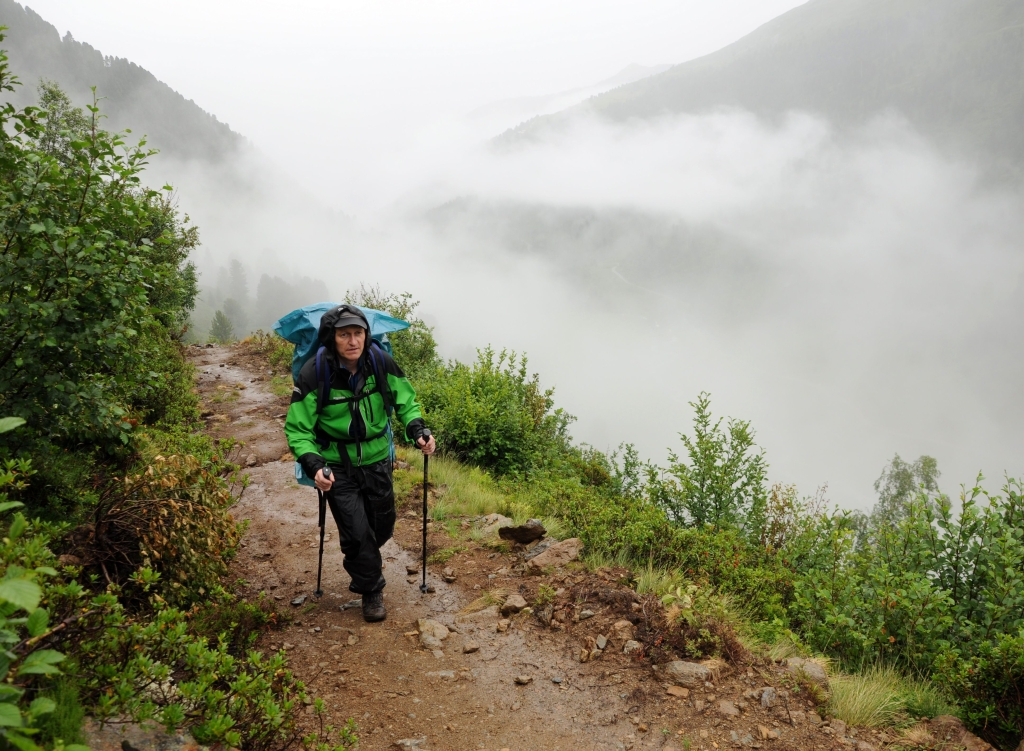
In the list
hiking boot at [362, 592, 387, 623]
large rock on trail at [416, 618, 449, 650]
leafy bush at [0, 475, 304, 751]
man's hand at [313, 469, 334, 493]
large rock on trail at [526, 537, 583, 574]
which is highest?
man's hand at [313, 469, 334, 493]

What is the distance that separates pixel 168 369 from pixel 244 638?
34.9ft

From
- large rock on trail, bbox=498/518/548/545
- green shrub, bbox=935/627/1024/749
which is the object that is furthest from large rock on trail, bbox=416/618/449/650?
green shrub, bbox=935/627/1024/749

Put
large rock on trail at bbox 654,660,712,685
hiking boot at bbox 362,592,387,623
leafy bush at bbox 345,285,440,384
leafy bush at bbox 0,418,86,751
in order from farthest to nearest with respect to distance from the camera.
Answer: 1. leafy bush at bbox 345,285,440,384
2. hiking boot at bbox 362,592,387,623
3. large rock on trail at bbox 654,660,712,685
4. leafy bush at bbox 0,418,86,751

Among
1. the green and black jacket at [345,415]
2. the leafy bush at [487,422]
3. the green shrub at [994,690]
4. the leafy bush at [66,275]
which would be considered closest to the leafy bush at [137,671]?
the leafy bush at [66,275]

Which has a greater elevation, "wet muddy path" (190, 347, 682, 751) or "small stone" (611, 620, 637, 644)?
"small stone" (611, 620, 637, 644)

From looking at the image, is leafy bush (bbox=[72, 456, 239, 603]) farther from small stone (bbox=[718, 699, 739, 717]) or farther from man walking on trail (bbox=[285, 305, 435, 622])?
small stone (bbox=[718, 699, 739, 717])

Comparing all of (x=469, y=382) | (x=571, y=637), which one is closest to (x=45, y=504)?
(x=571, y=637)

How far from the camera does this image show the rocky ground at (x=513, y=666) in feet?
12.3

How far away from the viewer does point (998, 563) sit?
5.08 metres

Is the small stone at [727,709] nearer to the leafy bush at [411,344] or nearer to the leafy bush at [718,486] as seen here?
the leafy bush at [718,486]

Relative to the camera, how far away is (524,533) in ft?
21.6

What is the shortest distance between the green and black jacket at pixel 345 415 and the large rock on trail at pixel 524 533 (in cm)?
221

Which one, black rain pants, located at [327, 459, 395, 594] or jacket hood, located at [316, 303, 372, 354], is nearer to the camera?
jacket hood, located at [316, 303, 372, 354]

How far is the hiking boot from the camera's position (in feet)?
16.6
